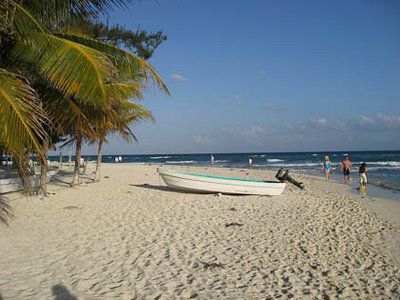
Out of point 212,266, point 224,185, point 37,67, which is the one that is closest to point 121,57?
point 37,67

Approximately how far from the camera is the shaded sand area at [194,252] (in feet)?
15.3

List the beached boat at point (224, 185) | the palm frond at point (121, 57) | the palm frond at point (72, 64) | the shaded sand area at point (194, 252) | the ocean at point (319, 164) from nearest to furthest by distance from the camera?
the shaded sand area at point (194, 252) < the palm frond at point (72, 64) < the palm frond at point (121, 57) < the beached boat at point (224, 185) < the ocean at point (319, 164)

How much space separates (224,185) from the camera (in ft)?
43.4

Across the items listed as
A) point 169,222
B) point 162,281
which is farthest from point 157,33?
point 162,281

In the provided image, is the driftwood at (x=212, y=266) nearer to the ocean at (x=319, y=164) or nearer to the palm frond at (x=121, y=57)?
the palm frond at (x=121, y=57)

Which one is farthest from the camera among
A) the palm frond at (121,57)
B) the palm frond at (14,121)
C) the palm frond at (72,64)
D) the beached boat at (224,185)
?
the beached boat at (224,185)

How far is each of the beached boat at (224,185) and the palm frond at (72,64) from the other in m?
7.80

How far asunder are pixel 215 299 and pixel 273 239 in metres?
3.19

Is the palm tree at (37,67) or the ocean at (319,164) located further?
the ocean at (319,164)

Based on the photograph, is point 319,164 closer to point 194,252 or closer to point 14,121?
point 194,252

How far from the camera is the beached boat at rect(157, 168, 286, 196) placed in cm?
1327

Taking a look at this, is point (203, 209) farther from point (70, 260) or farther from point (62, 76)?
point (62, 76)

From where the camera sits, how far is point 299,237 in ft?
24.4

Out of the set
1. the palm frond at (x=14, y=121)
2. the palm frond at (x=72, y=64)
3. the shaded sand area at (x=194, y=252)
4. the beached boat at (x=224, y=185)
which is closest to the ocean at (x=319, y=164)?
the beached boat at (x=224, y=185)
